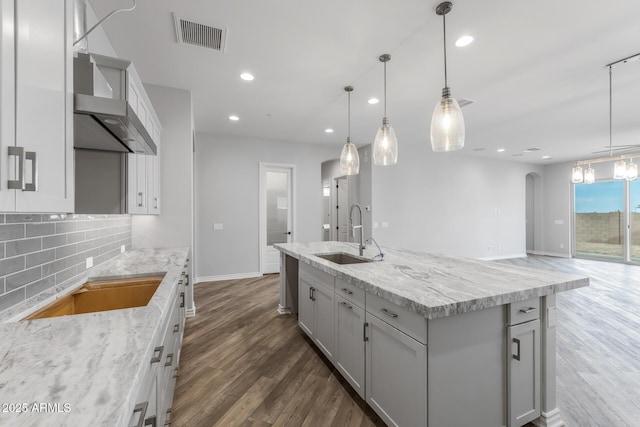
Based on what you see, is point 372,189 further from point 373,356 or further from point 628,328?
point 373,356

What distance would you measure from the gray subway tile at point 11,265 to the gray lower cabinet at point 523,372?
251 cm

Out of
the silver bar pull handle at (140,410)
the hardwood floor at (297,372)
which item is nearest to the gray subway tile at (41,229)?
the silver bar pull handle at (140,410)

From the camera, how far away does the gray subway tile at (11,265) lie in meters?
1.23

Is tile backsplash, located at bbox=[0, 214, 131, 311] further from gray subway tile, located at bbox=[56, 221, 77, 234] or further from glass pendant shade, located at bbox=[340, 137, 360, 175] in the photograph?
glass pendant shade, located at bbox=[340, 137, 360, 175]

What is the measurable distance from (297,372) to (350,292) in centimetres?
96

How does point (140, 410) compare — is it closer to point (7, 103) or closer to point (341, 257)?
point (7, 103)

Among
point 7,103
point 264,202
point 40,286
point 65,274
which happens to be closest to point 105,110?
point 7,103

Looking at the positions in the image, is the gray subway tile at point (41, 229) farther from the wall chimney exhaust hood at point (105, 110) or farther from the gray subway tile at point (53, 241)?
the wall chimney exhaust hood at point (105, 110)

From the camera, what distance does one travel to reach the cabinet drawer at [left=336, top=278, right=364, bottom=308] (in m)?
1.84

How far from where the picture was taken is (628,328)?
3.18 metres

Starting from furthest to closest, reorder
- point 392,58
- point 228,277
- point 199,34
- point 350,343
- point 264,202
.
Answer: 1. point 264,202
2. point 228,277
3. point 392,58
4. point 199,34
5. point 350,343

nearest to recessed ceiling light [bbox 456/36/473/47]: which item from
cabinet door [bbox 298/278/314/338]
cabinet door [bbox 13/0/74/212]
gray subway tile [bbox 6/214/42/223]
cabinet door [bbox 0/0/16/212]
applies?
cabinet door [bbox 298/278/314/338]

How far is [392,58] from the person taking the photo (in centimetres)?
283

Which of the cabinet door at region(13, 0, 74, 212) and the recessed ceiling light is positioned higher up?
the recessed ceiling light
